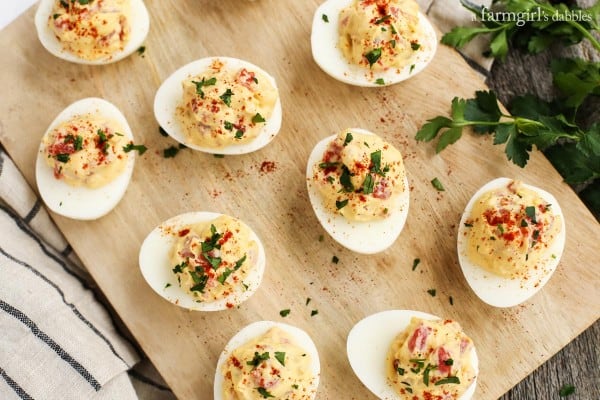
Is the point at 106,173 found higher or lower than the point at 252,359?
higher

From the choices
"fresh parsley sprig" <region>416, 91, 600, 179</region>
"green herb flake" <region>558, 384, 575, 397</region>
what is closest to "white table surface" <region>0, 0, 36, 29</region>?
"fresh parsley sprig" <region>416, 91, 600, 179</region>

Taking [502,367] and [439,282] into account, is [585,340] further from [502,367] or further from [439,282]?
[439,282]

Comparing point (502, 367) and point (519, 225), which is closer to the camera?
point (519, 225)

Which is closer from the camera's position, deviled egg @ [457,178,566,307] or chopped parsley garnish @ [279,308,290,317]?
deviled egg @ [457,178,566,307]

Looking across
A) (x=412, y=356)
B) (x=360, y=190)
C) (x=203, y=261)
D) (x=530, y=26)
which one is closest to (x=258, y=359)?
(x=203, y=261)

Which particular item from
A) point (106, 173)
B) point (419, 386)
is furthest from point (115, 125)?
point (419, 386)

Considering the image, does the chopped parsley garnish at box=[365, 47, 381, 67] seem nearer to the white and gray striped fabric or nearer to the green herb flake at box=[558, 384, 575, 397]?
the white and gray striped fabric
